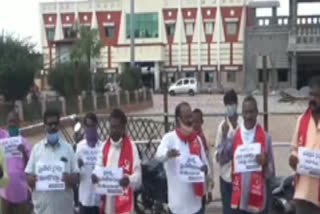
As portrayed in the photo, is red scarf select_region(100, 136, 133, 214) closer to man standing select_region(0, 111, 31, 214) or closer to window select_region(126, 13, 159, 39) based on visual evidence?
man standing select_region(0, 111, 31, 214)

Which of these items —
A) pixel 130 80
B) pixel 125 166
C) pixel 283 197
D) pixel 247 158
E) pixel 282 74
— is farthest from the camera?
pixel 282 74

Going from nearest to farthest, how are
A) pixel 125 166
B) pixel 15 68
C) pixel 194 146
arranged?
1. pixel 125 166
2. pixel 194 146
3. pixel 15 68

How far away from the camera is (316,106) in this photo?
7.46 meters

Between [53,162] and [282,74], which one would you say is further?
[282,74]

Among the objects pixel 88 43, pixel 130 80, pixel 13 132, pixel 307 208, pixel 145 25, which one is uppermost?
pixel 145 25

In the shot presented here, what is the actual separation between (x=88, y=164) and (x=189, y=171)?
3.89 feet

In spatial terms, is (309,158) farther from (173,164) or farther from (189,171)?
(173,164)

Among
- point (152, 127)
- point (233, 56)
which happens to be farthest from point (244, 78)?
point (152, 127)

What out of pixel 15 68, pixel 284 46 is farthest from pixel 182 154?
pixel 284 46

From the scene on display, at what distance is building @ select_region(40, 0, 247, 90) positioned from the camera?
79.9m

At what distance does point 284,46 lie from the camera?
7375 cm

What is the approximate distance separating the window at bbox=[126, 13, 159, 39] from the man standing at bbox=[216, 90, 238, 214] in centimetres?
7445

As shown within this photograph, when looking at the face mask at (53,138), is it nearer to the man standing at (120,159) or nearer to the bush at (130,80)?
the man standing at (120,159)

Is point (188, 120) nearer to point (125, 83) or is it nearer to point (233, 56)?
point (125, 83)
